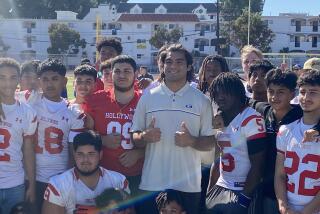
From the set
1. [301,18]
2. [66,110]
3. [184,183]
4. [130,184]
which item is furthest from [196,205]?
[301,18]

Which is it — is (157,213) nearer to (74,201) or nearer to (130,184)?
(130,184)

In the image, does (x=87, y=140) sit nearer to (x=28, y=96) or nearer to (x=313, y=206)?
(x=28, y=96)

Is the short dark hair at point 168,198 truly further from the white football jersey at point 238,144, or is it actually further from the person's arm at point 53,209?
the person's arm at point 53,209

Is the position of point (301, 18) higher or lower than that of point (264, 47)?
higher

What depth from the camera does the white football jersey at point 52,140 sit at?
4641mm

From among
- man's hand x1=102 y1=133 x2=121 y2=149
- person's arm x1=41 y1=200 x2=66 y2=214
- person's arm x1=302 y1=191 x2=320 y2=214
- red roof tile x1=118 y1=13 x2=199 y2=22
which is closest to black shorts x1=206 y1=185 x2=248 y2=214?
person's arm x1=302 y1=191 x2=320 y2=214

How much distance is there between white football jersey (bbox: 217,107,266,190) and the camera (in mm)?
4066

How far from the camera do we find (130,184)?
4566mm

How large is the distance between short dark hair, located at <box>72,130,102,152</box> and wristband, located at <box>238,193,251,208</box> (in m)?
1.29

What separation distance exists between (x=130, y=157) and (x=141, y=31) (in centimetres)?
5825

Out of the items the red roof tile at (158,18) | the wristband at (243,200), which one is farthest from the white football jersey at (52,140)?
the red roof tile at (158,18)

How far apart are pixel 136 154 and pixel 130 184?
0.99 feet

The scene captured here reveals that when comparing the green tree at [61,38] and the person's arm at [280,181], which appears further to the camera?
the green tree at [61,38]

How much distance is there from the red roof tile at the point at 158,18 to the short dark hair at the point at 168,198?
191 feet
